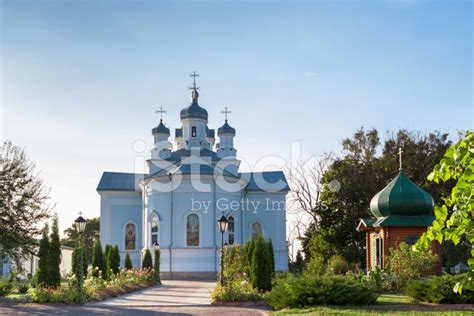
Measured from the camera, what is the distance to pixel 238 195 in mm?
32719

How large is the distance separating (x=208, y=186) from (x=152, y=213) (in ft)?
11.1

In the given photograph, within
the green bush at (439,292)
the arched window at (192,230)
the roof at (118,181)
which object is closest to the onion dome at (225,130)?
the roof at (118,181)

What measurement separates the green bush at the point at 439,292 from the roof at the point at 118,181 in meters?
26.5

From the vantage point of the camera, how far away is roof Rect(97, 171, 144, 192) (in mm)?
38425

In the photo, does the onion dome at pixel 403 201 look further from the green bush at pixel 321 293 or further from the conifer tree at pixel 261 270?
the green bush at pixel 321 293

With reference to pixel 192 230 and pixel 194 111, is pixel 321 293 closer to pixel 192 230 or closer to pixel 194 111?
pixel 192 230

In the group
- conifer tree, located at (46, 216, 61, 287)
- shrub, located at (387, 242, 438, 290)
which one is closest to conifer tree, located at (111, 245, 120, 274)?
conifer tree, located at (46, 216, 61, 287)

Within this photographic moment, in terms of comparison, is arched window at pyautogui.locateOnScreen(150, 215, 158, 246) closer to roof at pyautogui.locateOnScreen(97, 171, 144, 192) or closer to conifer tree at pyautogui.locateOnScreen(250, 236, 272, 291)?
roof at pyautogui.locateOnScreen(97, 171, 144, 192)

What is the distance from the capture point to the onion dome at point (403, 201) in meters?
19.5

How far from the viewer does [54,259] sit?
17.3 meters

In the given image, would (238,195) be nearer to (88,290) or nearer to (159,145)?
(159,145)

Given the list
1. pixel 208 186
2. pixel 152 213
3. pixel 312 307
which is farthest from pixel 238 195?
pixel 312 307

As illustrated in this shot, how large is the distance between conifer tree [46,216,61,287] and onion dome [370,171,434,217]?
426 inches

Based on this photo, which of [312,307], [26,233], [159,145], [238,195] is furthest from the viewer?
[159,145]
